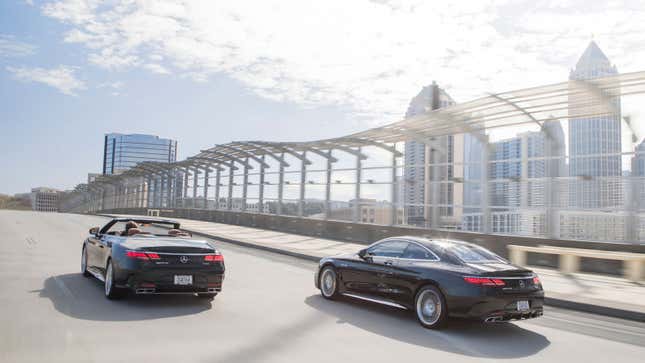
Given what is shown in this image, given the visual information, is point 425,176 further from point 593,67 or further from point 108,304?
point 108,304

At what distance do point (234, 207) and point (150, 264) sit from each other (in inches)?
1026

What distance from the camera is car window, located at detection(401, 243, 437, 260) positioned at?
784 cm

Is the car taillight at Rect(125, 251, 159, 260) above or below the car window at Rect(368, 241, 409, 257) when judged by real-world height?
below

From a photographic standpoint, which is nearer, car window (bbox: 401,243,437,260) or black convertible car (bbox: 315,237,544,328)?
black convertible car (bbox: 315,237,544,328)

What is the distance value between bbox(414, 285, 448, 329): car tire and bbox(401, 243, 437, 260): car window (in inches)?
19.8

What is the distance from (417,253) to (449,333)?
142 centimetres

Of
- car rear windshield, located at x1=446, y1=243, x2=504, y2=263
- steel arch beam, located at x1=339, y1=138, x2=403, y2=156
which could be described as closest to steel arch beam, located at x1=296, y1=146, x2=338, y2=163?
steel arch beam, located at x1=339, y1=138, x2=403, y2=156

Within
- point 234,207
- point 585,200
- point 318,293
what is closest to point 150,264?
point 318,293

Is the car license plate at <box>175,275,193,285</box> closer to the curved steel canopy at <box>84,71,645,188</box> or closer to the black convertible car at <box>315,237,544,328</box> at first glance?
the black convertible car at <box>315,237,544,328</box>

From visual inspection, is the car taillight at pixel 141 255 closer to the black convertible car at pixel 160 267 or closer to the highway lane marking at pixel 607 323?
the black convertible car at pixel 160 267

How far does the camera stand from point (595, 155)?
47.2 feet

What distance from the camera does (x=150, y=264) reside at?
7.63 meters

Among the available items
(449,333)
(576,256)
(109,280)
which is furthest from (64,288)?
(576,256)

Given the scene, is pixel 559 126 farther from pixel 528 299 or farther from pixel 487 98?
pixel 528 299
